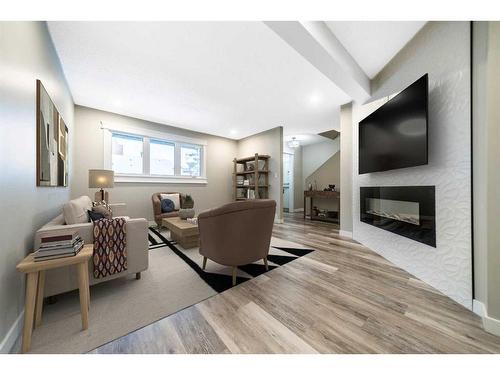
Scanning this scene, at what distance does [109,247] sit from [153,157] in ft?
11.2

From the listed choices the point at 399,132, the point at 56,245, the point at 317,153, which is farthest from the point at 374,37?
the point at 317,153

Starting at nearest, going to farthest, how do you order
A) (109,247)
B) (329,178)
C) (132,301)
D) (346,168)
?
(132,301) → (109,247) → (346,168) → (329,178)

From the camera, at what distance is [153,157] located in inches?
176

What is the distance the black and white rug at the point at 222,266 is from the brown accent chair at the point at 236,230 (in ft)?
0.64

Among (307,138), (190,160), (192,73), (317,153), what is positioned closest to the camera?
(192,73)

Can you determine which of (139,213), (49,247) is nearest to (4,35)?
(49,247)

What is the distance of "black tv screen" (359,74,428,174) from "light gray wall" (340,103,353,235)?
604 mm

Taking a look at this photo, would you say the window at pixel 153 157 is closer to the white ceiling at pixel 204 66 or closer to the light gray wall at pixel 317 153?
the white ceiling at pixel 204 66

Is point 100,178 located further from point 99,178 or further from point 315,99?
point 315,99

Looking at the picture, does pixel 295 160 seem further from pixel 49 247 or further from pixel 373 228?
pixel 49 247

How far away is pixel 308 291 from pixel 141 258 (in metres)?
1.63

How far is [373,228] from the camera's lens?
2674 mm

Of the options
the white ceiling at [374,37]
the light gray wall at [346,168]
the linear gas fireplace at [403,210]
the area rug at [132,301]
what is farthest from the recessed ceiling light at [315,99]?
the area rug at [132,301]

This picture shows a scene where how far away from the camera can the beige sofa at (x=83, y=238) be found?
1337mm
